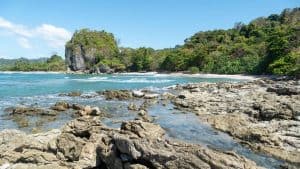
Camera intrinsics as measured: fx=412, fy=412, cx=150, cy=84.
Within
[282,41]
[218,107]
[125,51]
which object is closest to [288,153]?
[218,107]

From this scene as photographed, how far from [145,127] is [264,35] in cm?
A: 13427

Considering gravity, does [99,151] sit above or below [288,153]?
above

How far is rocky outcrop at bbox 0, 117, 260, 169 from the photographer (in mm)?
10914

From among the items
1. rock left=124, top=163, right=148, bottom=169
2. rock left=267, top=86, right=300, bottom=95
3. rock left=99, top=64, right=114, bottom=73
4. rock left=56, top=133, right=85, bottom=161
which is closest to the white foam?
rock left=56, top=133, right=85, bottom=161

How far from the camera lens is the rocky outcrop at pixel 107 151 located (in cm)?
1091

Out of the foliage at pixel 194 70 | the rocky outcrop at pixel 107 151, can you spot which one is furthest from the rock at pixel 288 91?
Answer: the foliage at pixel 194 70

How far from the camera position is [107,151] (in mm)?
13383

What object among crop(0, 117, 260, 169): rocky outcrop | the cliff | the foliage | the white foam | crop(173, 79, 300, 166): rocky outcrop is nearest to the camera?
crop(0, 117, 260, 169): rocky outcrop

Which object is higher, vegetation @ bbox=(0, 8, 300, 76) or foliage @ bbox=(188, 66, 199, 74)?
vegetation @ bbox=(0, 8, 300, 76)

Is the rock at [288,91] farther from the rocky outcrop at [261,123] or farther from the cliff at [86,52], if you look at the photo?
the cliff at [86,52]

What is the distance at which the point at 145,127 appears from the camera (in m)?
15.3

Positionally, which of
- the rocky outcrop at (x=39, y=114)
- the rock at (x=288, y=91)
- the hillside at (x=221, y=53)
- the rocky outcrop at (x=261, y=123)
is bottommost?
the rocky outcrop at (x=39, y=114)

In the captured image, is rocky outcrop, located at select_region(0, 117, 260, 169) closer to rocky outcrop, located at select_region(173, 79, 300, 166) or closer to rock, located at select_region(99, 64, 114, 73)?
rocky outcrop, located at select_region(173, 79, 300, 166)

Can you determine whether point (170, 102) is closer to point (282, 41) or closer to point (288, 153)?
point (288, 153)
